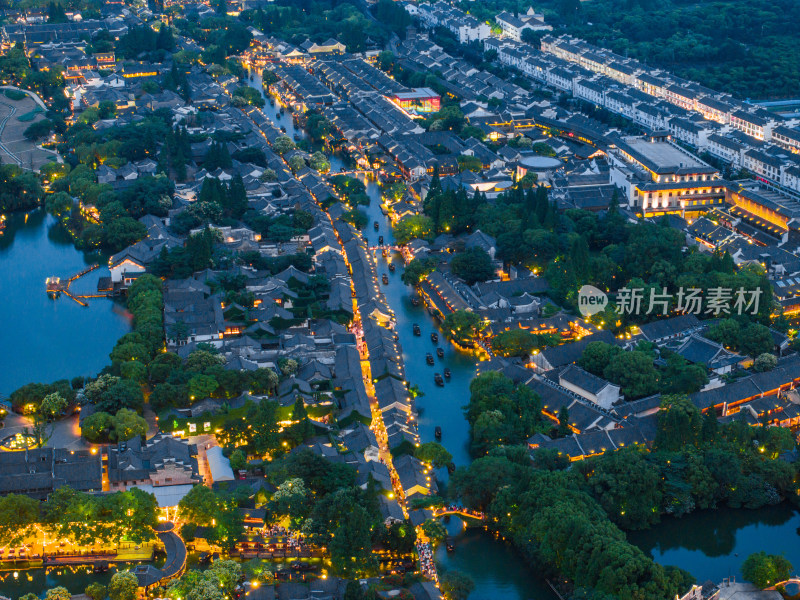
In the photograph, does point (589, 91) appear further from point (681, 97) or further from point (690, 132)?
point (690, 132)

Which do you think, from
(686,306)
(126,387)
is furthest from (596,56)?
(126,387)

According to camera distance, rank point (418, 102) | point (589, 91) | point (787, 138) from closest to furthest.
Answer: point (787, 138), point (418, 102), point (589, 91)

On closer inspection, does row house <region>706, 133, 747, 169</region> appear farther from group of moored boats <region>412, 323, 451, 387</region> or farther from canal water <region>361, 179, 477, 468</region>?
group of moored boats <region>412, 323, 451, 387</region>

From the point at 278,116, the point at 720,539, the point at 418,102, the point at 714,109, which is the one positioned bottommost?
the point at 278,116

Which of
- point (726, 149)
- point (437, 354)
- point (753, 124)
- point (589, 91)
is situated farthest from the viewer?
point (589, 91)

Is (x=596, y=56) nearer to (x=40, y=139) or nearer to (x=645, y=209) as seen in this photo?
(x=645, y=209)

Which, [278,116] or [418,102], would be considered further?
[278,116]

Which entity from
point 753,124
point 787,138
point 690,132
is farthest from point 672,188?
point 753,124
